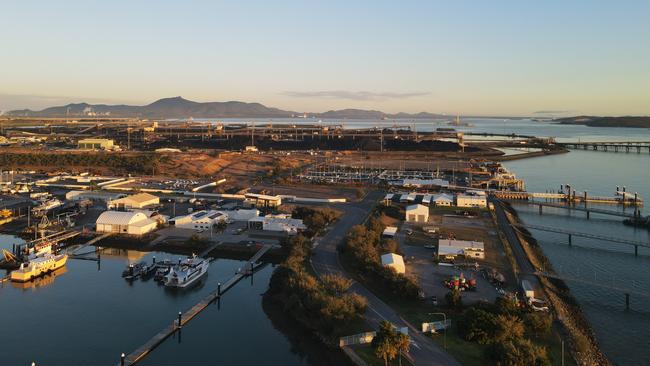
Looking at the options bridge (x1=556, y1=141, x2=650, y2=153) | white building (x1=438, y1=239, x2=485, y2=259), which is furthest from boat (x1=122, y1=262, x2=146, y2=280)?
bridge (x1=556, y1=141, x2=650, y2=153)

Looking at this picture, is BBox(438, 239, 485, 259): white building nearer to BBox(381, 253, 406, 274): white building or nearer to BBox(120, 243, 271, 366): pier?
BBox(381, 253, 406, 274): white building

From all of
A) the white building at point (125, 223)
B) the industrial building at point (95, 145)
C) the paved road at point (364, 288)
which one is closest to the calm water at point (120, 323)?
the paved road at point (364, 288)

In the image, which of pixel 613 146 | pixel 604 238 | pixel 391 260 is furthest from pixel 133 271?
pixel 613 146

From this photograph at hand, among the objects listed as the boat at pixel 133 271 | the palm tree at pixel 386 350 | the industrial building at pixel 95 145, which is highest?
the industrial building at pixel 95 145

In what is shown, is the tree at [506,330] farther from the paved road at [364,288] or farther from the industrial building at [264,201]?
the industrial building at [264,201]

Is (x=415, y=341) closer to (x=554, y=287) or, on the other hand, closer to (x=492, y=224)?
(x=554, y=287)

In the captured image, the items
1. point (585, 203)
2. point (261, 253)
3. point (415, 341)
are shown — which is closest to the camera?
point (415, 341)

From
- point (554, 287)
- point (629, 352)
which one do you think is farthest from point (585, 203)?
point (629, 352)
